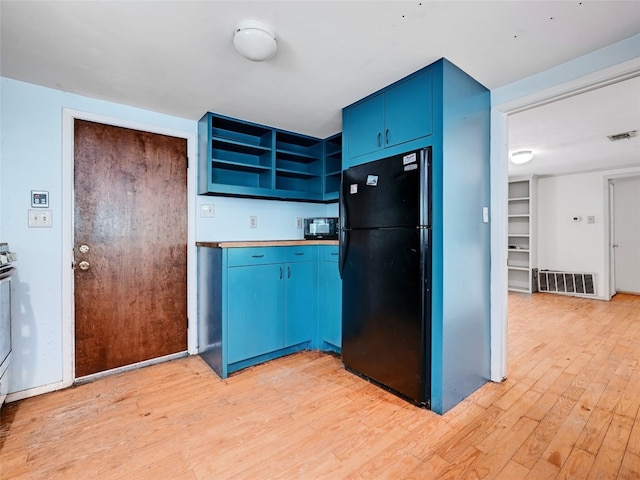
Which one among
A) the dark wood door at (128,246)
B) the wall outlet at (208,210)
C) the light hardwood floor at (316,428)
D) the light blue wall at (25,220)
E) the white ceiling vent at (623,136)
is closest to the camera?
the light hardwood floor at (316,428)

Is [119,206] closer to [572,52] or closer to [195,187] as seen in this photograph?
[195,187]

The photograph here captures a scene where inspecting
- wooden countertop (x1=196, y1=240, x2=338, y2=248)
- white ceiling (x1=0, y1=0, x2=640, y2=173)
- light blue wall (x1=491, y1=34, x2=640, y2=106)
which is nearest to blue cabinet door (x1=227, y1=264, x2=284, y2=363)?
wooden countertop (x1=196, y1=240, x2=338, y2=248)

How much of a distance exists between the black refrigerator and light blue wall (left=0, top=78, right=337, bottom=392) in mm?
2113

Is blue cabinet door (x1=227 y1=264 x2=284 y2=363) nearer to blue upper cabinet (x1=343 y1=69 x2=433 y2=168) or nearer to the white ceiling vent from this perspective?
blue upper cabinet (x1=343 y1=69 x2=433 y2=168)

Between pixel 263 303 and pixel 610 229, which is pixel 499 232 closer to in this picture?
pixel 263 303

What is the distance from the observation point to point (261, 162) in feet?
10.5

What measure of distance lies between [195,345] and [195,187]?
1472 mm

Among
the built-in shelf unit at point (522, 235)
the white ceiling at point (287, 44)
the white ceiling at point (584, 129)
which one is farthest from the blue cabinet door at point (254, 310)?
the built-in shelf unit at point (522, 235)

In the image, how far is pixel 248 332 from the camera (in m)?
2.46

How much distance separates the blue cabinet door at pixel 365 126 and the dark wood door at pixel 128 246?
153 cm

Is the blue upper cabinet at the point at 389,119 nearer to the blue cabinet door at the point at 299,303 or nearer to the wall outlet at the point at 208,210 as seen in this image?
the blue cabinet door at the point at 299,303

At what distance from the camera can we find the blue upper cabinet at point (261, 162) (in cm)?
270

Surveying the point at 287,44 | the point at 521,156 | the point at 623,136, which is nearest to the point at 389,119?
the point at 287,44

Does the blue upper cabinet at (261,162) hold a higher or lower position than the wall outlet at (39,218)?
higher
